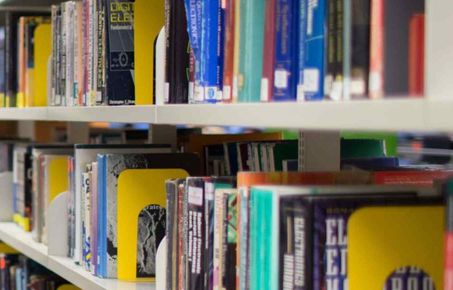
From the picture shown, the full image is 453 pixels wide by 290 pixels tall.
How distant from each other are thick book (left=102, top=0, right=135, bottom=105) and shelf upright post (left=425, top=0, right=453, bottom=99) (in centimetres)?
130

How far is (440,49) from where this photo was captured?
3.31 ft

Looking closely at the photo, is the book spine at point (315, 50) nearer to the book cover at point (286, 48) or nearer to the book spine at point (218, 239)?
the book cover at point (286, 48)

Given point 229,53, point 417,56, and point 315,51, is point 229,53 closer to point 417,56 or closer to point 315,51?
point 315,51

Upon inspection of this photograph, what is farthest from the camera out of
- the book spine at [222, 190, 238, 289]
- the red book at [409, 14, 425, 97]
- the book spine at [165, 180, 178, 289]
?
the book spine at [165, 180, 178, 289]

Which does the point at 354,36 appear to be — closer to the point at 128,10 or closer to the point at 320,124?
the point at 320,124

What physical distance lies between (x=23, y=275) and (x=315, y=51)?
2.18m

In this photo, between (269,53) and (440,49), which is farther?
(269,53)

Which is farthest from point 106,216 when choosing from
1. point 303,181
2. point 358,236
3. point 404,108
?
point 404,108

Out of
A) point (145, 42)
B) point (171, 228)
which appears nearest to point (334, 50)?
point (171, 228)

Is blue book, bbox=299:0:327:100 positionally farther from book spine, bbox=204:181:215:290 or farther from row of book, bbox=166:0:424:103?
book spine, bbox=204:181:215:290

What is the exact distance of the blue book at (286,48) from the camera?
136 cm

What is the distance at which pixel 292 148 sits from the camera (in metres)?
1.95

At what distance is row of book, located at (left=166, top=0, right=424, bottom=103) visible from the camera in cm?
113

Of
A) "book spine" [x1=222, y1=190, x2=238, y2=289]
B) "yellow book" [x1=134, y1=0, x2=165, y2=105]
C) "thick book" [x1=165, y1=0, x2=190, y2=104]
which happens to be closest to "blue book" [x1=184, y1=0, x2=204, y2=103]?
"thick book" [x1=165, y1=0, x2=190, y2=104]
